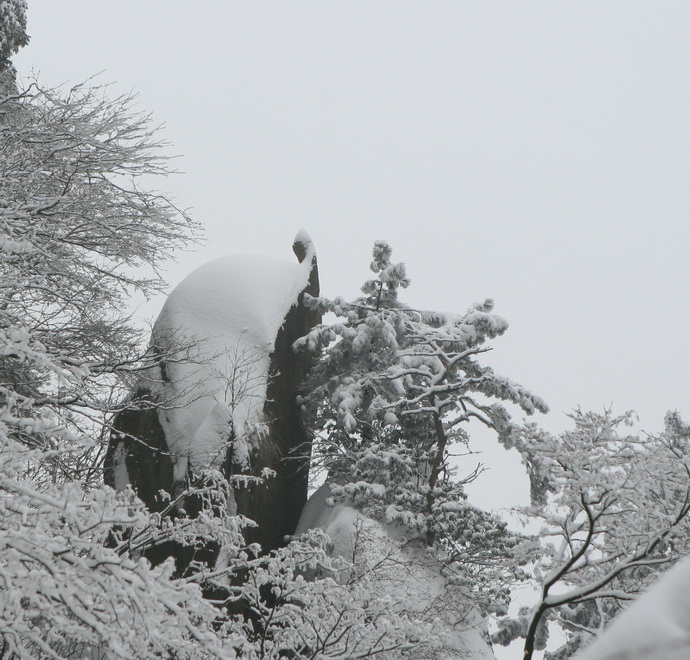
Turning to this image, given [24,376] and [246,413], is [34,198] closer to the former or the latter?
[24,376]

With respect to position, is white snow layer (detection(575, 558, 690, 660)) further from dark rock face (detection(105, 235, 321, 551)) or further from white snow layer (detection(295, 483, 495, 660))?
dark rock face (detection(105, 235, 321, 551))

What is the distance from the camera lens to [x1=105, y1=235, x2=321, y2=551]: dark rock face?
47.9 ft

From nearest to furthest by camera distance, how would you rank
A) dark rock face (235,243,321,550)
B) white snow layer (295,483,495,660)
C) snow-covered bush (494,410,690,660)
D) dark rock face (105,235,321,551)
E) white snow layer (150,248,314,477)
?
snow-covered bush (494,410,690,660)
white snow layer (295,483,495,660)
white snow layer (150,248,314,477)
dark rock face (105,235,321,551)
dark rock face (235,243,321,550)

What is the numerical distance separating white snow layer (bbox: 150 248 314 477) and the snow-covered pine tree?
1129 millimetres

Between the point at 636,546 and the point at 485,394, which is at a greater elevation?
the point at 485,394

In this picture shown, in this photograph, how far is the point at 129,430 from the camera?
1538 cm

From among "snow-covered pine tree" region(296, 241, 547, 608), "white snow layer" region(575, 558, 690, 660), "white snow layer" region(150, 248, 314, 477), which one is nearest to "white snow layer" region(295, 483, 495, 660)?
"snow-covered pine tree" region(296, 241, 547, 608)

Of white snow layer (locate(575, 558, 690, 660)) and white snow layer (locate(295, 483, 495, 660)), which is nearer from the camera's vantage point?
white snow layer (locate(575, 558, 690, 660))

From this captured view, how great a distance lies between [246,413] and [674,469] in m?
9.12

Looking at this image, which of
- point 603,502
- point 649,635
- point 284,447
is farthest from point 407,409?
point 649,635

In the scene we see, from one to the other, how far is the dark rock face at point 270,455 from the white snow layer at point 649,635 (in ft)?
43.7

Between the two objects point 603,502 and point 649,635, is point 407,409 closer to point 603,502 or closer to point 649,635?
point 603,502

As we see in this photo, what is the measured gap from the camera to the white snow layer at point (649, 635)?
2.45ft

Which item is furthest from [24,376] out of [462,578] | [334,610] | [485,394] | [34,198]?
[485,394]
